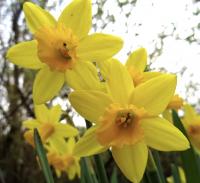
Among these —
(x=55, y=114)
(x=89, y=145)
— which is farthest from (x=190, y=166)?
(x=55, y=114)

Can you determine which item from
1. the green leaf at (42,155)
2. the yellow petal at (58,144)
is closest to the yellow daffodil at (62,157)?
the yellow petal at (58,144)

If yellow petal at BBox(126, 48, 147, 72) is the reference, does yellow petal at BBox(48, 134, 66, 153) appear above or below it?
below

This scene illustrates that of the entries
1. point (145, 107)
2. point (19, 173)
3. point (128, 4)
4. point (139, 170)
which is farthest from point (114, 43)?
point (19, 173)

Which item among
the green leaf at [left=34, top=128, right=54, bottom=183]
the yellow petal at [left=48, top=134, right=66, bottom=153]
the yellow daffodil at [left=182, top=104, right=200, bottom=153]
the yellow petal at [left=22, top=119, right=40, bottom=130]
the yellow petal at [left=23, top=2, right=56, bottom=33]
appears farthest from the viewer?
the yellow petal at [left=48, top=134, right=66, bottom=153]

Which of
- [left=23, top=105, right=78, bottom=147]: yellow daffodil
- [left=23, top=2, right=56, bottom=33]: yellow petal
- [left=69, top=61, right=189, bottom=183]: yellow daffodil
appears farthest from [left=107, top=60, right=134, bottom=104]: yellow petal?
[left=23, top=105, right=78, bottom=147]: yellow daffodil

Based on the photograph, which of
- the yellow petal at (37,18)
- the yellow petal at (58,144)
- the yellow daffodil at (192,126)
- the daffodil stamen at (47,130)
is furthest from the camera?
the yellow petal at (58,144)

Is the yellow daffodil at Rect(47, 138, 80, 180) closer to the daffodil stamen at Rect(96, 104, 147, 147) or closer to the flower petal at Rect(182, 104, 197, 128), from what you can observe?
the flower petal at Rect(182, 104, 197, 128)

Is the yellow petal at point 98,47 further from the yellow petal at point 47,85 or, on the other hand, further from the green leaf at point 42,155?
the green leaf at point 42,155
